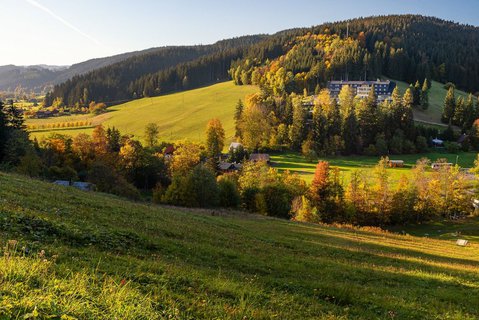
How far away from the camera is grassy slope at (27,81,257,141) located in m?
142

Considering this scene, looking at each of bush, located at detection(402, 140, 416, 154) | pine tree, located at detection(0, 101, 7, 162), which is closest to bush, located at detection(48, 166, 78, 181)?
pine tree, located at detection(0, 101, 7, 162)

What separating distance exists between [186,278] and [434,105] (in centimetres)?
17827

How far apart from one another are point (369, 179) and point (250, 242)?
57553mm

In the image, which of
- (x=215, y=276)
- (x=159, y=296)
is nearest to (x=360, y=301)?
(x=215, y=276)

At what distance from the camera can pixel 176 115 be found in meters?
163

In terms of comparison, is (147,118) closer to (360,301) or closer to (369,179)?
(369,179)

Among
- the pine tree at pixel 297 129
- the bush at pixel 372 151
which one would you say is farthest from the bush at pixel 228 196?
the bush at pixel 372 151

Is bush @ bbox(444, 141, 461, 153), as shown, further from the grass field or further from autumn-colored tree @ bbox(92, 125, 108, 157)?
autumn-colored tree @ bbox(92, 125, 108, 157)

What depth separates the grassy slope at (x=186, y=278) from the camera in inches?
263

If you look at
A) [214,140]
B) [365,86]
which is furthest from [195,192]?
[365,86]

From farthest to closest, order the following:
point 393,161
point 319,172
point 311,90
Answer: point 311,90 < point 393,161 < point 319,172

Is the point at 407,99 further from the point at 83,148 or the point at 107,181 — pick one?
the point at 107,181

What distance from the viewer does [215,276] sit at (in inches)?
468

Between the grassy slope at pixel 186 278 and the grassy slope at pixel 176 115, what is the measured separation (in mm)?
113107
